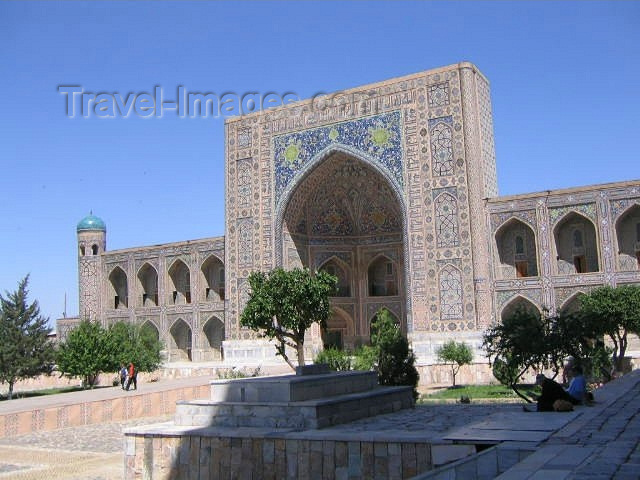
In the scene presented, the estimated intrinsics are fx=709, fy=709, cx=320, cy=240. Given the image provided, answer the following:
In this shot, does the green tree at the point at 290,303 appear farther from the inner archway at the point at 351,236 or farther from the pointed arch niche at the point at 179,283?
the pointed arch niche at the point at 179,283

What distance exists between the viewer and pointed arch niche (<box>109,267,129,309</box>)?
30469mm

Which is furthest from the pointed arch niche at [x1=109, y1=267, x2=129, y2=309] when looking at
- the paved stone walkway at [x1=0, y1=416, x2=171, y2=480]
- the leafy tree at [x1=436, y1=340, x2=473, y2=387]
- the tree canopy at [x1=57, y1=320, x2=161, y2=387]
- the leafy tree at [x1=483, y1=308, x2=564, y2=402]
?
the leafy tree at [x1=483, y1=308, x2=564, y2=402]

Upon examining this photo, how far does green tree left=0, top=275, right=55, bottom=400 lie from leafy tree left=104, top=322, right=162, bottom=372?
215 cm

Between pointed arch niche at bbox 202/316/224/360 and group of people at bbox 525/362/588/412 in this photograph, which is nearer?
group of people at bbox 525/362/588/412

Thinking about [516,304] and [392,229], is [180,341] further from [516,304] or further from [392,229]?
[516,304]

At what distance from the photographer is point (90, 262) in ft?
100.0

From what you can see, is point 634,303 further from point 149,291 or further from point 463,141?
point 149,291

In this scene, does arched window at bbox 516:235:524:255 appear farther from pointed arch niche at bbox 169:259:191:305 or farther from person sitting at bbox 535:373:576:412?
person sitting at bbox 535:373:576:412

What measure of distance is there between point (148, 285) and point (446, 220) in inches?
569

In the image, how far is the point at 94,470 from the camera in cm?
903

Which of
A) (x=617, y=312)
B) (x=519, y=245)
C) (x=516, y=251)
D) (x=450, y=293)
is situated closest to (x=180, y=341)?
(x=450, y=293)

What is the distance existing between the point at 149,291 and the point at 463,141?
1543cm

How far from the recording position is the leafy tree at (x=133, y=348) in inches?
828

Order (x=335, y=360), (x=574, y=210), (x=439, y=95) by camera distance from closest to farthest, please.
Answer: (x=335, y=360), (x=574, y=210), (x=439, y=95)
